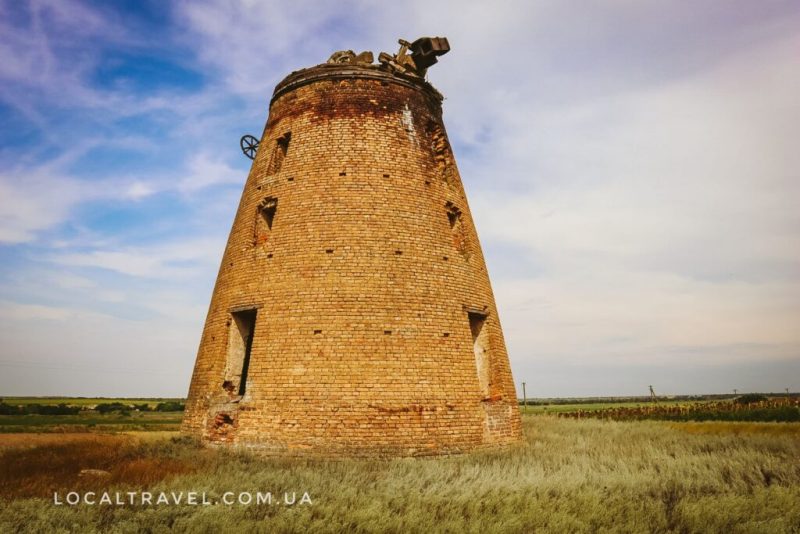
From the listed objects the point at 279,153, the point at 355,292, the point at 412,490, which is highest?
the point at 279,153

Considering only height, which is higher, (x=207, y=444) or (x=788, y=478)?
(x=207, y=444)

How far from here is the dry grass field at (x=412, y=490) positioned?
493cm

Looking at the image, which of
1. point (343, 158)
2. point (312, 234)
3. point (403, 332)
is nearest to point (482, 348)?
point (403, 332)

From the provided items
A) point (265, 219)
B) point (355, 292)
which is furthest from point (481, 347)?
point (265, 219)

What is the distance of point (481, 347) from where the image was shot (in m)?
10.4

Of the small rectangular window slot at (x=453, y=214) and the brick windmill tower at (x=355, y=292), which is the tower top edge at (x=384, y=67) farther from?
the small rectangular window slot at (x=453, y=214)

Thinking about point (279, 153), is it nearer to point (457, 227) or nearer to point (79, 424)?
Result: point (457, 227)

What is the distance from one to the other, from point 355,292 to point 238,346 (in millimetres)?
2844

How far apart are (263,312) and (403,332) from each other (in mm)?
2695

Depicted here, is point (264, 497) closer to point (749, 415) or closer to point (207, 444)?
point (207, 444)

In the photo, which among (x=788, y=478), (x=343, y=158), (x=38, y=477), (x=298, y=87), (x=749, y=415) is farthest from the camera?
(x=749, y=415)

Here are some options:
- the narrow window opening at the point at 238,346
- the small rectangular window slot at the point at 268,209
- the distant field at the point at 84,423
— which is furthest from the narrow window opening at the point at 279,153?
the distant field at the point at 84,423

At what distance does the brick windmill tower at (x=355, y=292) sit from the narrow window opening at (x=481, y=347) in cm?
3

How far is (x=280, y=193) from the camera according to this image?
10.2 metres
